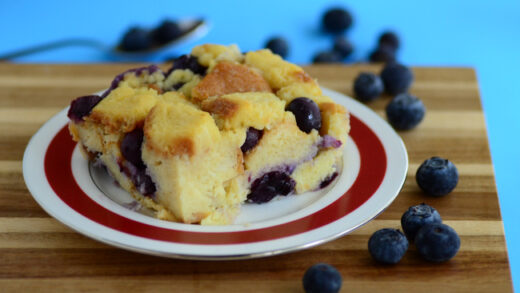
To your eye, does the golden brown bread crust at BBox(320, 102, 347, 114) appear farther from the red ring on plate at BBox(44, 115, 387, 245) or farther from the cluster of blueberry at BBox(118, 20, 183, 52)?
the cluster of blueberry at BBox(118, 20, 183, 52)

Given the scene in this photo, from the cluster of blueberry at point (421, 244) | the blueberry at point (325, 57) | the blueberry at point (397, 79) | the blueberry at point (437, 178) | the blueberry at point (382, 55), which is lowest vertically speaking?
the blueberry at point (382, 55)

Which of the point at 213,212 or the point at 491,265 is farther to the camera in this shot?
the point at 213,212

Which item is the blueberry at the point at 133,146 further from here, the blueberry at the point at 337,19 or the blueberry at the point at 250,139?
the blueberry at the point at 337,19

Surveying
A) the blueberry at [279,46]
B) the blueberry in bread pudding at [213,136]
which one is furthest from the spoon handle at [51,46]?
the blueberry in bread pudding at [213,136]

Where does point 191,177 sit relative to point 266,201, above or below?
above

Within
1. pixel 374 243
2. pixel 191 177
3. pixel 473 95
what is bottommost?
pixel 473 95

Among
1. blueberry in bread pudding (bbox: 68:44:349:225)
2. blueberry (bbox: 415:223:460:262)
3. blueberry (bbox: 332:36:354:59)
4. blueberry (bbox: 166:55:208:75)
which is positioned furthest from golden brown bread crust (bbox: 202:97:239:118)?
blueberry (bbox: 332:36:354:59)

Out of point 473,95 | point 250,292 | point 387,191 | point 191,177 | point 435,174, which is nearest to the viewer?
point 250,292

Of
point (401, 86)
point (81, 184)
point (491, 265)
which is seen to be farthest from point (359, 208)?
point (401, 86)

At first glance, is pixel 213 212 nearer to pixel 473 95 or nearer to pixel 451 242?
pixel 451 242
